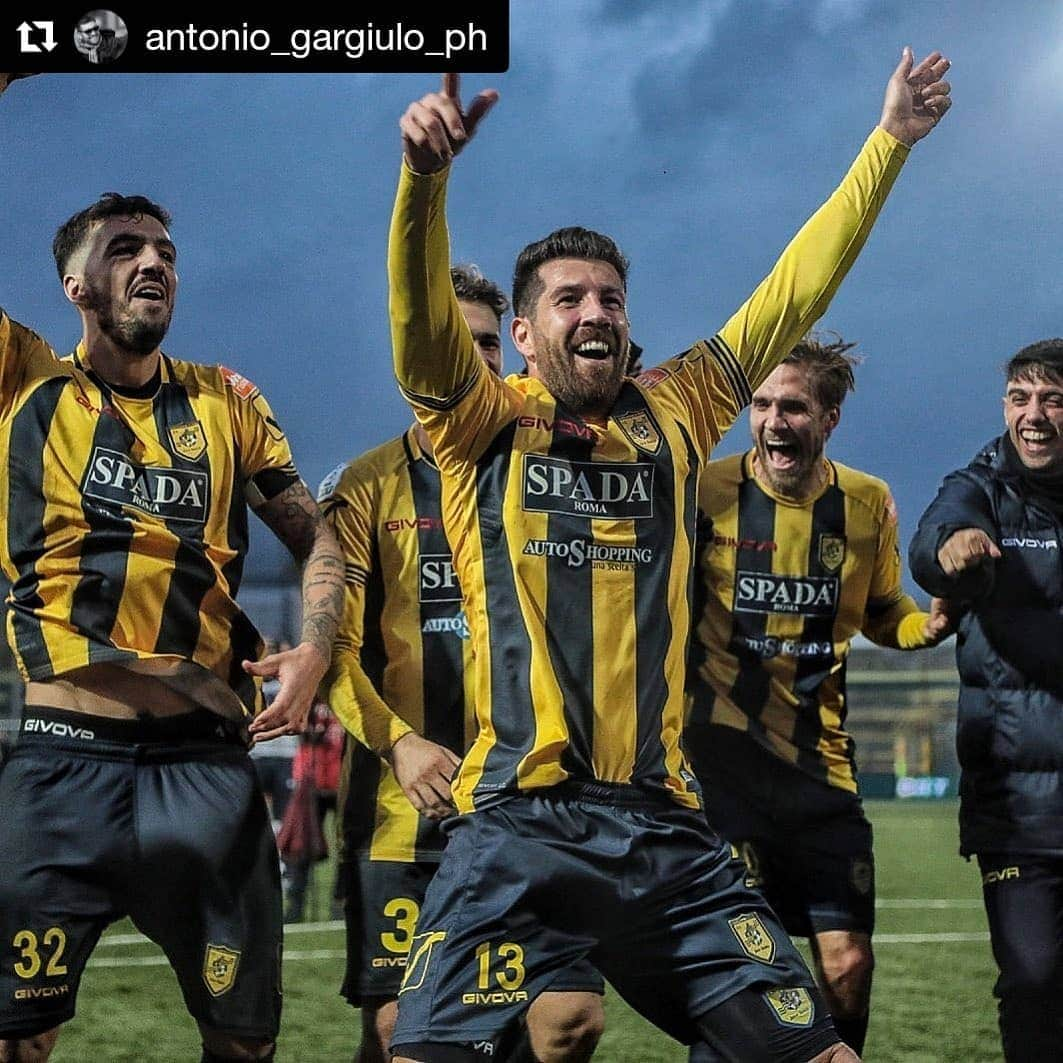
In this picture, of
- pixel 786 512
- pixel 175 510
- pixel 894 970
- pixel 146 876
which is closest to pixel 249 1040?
pixel 146 876

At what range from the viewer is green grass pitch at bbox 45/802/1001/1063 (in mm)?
7223

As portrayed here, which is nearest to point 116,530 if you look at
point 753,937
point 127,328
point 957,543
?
point 127,328

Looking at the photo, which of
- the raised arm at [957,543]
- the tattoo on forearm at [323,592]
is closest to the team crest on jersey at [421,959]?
the tattoo on forearm at [323,592]

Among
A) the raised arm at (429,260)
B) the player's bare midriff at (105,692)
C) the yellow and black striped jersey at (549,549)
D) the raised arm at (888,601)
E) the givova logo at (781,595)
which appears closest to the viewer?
the raised arm at (429,260)

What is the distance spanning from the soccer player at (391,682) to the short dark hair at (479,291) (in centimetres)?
54

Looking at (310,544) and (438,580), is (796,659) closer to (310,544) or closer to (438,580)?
(438,580)

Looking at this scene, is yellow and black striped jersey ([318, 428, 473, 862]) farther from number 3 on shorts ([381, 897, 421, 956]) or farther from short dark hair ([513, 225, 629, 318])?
short dark hair ([513, 225, 629, 318])

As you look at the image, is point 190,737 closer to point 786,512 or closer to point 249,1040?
point 249,1040

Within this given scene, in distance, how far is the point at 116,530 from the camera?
13.5 feet

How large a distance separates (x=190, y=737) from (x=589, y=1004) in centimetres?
142

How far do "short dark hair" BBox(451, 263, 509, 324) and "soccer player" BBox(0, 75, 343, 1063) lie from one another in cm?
124

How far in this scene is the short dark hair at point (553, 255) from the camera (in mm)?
4020

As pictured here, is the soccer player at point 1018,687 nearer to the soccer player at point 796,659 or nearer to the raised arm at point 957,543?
the raised arm at point 957,543

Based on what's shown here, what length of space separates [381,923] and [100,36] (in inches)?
124
